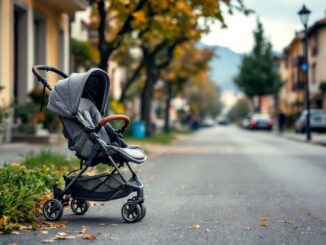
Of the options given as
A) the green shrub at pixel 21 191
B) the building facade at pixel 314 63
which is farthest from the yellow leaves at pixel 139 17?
the building facade at pixel 314 63

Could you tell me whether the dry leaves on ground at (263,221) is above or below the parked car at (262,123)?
below

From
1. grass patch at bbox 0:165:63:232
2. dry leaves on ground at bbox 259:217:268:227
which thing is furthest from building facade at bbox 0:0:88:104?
dry leaves on ground at bbox 259:217:268:227

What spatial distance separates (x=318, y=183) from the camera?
11.5 m

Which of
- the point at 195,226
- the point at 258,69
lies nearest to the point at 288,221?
the point at 195,226

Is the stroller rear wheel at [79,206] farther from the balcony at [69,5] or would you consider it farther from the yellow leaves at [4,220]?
the balcony at [69,5]

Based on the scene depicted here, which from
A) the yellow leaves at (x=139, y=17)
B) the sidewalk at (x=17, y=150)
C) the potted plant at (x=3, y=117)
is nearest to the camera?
the sidewalk at (x=17, y=150)

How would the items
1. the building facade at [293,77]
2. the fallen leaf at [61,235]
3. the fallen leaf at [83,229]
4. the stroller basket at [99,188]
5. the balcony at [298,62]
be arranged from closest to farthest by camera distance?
1. the fallen leaf at [61,235]
2. the fallen leaf at [83,229]
3. the stroller basket at [99,188]
4. the balcony at [298,62]
5. the building facade at [293,77]

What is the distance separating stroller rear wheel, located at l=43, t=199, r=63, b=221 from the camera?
24.0 ft

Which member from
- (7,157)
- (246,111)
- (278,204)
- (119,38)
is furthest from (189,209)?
(246,111)

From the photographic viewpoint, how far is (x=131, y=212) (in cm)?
723

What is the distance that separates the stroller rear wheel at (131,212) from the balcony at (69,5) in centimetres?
1740

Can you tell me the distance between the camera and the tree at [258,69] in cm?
8688

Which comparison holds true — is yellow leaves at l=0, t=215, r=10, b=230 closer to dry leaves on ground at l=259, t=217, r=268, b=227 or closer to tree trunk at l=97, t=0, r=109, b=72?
dry leaves on ground at l=259, t=217, r=268, b=227

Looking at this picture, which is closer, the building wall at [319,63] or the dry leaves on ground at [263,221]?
the dry leaves on ground at [263,221]
